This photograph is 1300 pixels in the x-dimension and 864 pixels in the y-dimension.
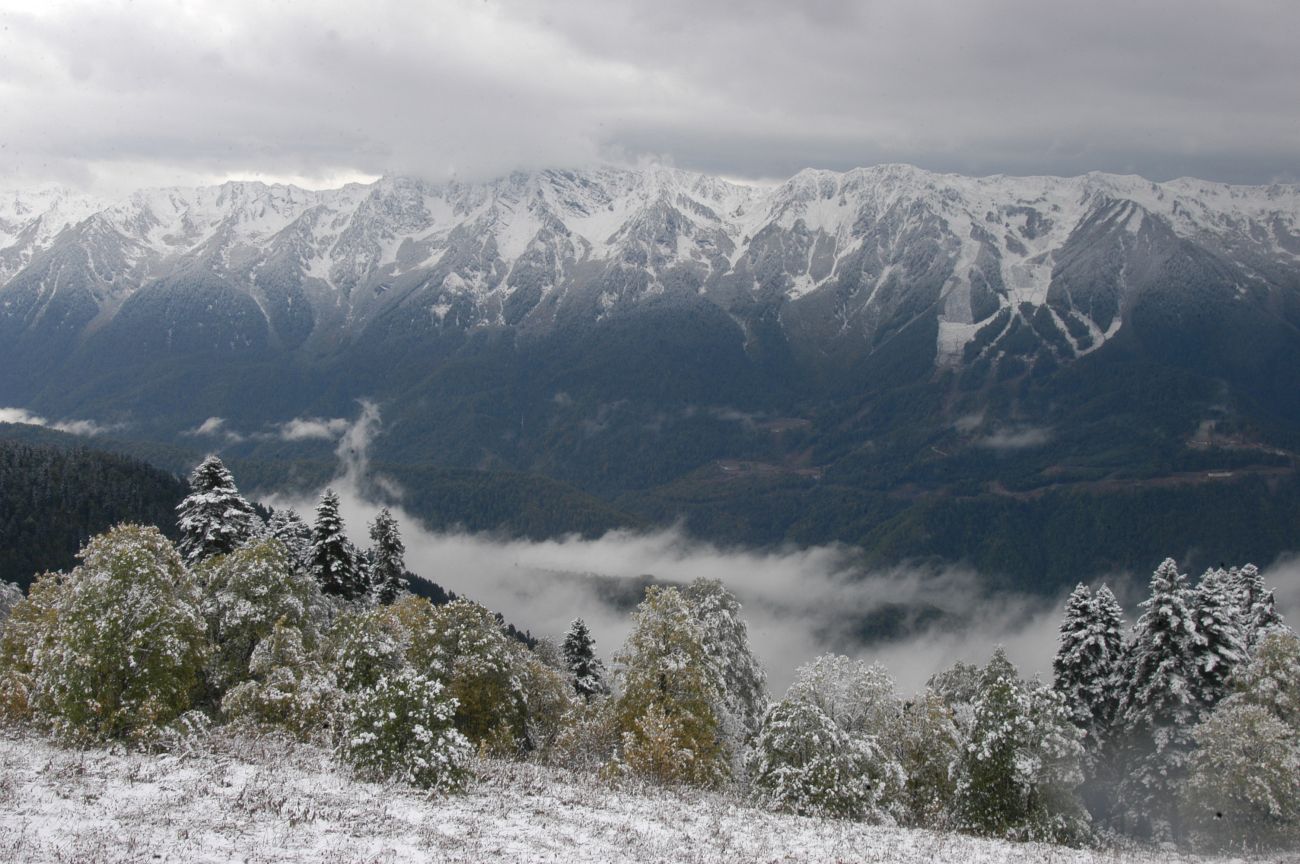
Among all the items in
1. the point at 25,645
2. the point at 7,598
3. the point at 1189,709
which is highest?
the point at 25,645

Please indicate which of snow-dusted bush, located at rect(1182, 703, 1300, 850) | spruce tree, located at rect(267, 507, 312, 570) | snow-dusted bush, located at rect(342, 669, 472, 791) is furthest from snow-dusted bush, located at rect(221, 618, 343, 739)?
snow-dusted bush, located at rect(1182, 703, 1300, 850)

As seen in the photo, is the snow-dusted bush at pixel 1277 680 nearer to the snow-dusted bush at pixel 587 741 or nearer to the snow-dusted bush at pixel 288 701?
the snow-dusted bush at pixel 587 741

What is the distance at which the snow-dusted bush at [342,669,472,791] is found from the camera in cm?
2497

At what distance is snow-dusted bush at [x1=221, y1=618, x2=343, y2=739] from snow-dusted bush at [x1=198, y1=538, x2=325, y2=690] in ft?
11.3

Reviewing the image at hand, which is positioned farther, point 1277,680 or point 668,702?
point 1277,680

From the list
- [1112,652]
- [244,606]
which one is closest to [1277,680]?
[1112,652]

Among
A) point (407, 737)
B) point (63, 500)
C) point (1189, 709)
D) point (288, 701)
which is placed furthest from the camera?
point (63, 500)

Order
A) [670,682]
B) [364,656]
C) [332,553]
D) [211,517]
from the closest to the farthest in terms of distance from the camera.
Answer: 1. [364,656]
2. [670,682]
3. [211,517]
4. [332,553]

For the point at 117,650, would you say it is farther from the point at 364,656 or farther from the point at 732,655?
the point at 732,655

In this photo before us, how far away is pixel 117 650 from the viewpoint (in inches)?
1139

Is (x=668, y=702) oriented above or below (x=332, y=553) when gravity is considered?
below

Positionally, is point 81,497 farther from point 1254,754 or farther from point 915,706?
point 1254,754

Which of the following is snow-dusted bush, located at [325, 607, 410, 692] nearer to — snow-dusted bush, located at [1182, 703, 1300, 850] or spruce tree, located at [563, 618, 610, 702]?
snow-dusted bush, located at [1182, 703, 1300, 850]

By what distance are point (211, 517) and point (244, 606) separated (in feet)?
52.6
